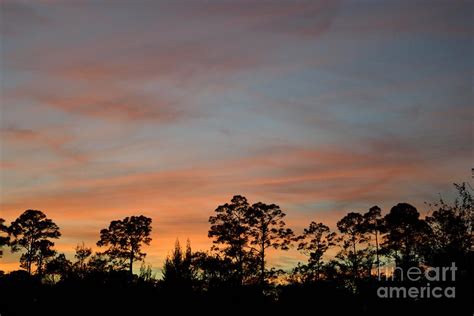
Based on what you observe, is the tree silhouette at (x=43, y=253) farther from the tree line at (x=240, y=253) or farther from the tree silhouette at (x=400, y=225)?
the tree silhouette at (x=400, y=225)

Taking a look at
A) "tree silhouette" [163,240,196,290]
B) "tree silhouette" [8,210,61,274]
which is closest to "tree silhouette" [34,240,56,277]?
"tree silhouette" [8,210,61,274]

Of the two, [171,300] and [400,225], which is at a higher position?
[400,225]

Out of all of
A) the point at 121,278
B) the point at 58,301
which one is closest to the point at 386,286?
the point at 121,278

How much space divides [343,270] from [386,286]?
2199 centimetres

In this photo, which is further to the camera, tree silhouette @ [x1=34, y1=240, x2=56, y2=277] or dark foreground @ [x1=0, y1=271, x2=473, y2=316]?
tree silhouette @ [x1=34, y1=240, x2=56, y2=277]

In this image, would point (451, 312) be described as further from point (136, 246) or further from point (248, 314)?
point (136, 246)

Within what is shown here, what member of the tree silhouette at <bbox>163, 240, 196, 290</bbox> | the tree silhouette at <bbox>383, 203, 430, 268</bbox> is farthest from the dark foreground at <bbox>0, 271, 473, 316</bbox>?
the tree silhouette at <bbox>383, 203, 430, 268</bbox>

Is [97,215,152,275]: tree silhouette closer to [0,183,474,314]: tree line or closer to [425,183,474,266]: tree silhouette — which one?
[0,183,474,314]: tree line

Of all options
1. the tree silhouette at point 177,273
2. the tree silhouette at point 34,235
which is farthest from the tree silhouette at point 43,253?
the tree silhouette at point 177,273

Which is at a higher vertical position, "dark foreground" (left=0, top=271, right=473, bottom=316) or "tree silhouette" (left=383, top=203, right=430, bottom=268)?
"tree silhouette" (left=383, top=203, right=430, bottom=268)

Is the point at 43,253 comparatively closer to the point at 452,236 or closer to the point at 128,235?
the point at 128,235

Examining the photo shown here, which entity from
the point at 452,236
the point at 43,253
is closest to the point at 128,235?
the point at 43,253

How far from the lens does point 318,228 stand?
69562 mm

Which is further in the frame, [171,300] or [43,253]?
[43,253]
